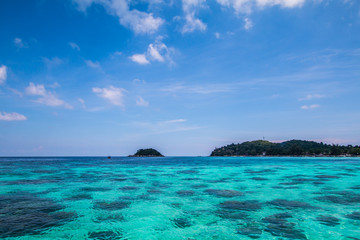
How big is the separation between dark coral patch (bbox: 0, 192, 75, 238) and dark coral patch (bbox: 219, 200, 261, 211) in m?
8.89

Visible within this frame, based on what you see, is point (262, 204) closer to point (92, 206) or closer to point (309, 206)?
point (309, 206)

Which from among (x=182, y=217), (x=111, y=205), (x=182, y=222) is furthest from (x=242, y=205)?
(x=111, y=205)

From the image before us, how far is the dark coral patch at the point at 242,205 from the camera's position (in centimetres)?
1270

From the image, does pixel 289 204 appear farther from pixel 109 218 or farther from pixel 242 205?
pixel 109 218

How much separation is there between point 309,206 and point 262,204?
272 cm

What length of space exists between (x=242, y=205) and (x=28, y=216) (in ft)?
39.6

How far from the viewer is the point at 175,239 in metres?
8.62

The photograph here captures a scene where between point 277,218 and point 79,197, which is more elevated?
point 277,218

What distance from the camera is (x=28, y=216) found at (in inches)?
433

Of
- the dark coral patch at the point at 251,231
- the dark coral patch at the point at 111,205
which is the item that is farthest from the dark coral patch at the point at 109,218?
the dark coral patch at the point at 251,231

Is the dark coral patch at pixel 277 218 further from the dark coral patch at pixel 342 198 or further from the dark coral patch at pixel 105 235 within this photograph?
the dark coral patch at pixel 105 235

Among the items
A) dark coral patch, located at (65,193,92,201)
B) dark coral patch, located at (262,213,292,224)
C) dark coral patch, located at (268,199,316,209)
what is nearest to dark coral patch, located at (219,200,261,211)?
dark coral patch, located at (268,199,316,209)

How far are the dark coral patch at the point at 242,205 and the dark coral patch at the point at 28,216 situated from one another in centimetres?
889

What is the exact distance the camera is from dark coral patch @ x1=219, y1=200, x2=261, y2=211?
41.7 feet
